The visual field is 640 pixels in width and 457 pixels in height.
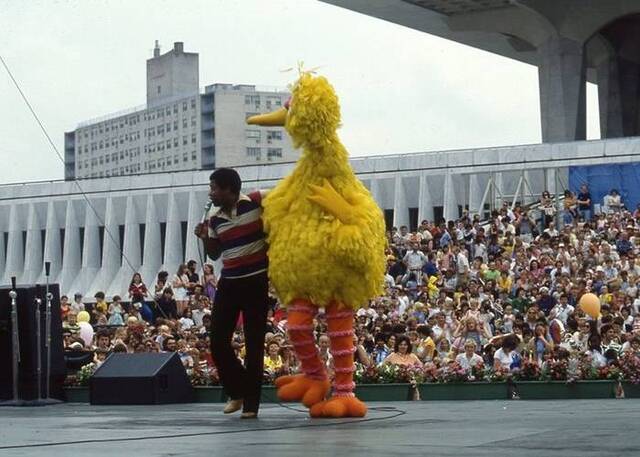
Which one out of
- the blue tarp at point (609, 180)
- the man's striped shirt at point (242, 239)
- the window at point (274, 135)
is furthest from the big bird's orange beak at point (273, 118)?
the window at point (274, 135)

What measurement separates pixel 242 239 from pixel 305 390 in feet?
3.93

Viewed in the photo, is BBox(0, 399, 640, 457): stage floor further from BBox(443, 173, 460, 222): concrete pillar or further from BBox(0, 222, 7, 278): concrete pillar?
BBox(0, 222, 7, 278): concrete pillar

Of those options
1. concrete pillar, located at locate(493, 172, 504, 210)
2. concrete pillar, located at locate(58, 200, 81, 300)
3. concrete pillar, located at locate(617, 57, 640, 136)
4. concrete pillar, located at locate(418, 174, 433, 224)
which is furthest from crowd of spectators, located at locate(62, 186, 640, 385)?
concrete pillar, located at locate(617, 57, 640, 136)

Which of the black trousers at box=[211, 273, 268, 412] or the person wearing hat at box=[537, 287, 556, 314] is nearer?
the black trousers at box=[211, 273, 268, 412]

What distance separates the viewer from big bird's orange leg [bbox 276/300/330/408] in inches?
464

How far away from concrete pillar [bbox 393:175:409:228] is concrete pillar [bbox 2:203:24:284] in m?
17.6

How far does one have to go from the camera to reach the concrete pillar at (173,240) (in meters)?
55.8

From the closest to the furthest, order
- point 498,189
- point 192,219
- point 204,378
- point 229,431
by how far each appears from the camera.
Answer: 1. point 229,431
2. point 204,378
3. point 498,189
4. point 192,219

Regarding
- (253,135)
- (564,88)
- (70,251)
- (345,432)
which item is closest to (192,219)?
(70,251)

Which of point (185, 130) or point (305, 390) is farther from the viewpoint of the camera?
point (185, 130)

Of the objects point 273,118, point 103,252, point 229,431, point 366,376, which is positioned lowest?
point 229,431

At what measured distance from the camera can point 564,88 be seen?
6016 centimetres

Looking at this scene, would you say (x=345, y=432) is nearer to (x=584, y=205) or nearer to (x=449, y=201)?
(x=584, y=205)

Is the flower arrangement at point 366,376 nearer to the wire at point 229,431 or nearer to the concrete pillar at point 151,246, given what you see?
the wire at point 229,431
